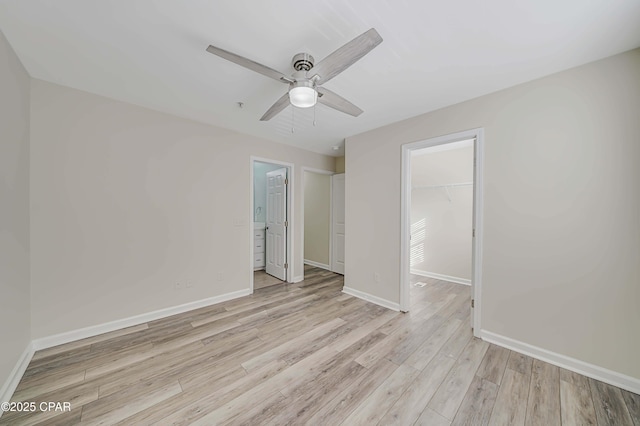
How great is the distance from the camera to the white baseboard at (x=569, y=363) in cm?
164

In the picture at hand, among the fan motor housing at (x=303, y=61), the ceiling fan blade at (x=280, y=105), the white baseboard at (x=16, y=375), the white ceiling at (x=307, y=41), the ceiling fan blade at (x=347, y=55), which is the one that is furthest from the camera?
the ceiling fan blade at (x=280, y=105)

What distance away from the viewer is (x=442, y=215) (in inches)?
168

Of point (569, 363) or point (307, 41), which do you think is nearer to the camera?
point (307, 41)

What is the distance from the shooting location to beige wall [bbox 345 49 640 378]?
5.48ft

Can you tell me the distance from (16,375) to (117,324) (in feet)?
2.43

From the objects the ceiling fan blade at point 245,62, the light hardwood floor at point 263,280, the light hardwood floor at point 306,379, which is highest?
the ceiling fan blade at point 245,62

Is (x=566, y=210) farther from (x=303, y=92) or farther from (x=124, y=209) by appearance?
(x=124, y=209)

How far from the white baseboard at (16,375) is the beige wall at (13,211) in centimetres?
4

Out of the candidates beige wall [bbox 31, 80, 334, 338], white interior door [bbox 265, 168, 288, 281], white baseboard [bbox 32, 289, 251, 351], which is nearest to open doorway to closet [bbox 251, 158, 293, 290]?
white interior door [bbox 265, 168, 288, 281]

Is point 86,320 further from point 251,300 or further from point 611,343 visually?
point 611,343

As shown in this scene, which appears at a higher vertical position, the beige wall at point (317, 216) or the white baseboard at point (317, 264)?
the beige wall at point (317, 216)

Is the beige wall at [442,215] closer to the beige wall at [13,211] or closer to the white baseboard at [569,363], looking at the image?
the white baseboard at [569,363]

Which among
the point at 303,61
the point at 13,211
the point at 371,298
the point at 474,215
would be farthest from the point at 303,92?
the point at 371,298

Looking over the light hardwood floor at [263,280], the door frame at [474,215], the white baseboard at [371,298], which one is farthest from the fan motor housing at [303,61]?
the light hardwood floor at [263,280]
